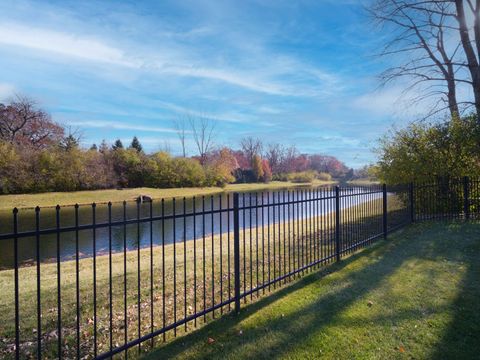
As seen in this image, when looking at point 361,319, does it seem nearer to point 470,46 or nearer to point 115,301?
point 115,301

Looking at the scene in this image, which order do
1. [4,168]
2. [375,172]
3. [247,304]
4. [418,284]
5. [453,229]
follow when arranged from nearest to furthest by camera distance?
[247,304]
[418,284]
[453,229]
[375,172]
[4,168]

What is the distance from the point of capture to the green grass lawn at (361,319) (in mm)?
3273

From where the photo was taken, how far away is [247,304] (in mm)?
4484

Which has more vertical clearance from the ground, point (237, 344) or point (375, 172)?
point (375, 172)

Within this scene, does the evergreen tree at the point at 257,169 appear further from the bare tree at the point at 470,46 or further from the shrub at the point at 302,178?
the bare tree at the point at 470,46

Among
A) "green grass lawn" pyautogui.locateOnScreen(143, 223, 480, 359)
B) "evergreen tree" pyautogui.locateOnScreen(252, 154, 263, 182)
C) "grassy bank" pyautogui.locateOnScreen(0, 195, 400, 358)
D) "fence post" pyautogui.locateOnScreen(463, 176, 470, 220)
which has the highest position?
"evergreen tree" pyautogui.locateOnScreen(252, 154, 263, 182)

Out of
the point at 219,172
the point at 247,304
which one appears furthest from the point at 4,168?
the point at 247,304

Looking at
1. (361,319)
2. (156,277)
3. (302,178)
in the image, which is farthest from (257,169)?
(361,319)

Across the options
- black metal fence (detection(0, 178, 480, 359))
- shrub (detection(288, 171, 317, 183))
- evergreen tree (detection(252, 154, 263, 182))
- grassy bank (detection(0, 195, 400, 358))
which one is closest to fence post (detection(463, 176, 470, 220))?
black metal fence (detection(0, 178, 480, 359))

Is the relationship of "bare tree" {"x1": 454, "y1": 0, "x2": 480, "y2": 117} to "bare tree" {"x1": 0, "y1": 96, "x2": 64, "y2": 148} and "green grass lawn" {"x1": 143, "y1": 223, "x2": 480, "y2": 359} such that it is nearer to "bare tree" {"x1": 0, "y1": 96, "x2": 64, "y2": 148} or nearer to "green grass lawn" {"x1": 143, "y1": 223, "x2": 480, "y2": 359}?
"green grass lawn" {"x1": 143, "y1": 223, "x2": 480, "y2": 359}

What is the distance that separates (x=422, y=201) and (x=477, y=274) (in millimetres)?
6648

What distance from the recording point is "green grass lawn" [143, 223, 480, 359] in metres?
3.27

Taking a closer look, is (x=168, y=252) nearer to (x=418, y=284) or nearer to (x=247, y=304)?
(x=247, y=304)

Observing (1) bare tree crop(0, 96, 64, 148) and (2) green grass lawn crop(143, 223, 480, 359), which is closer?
(2) green grass lawn crop(143, 223, 480, 359)
